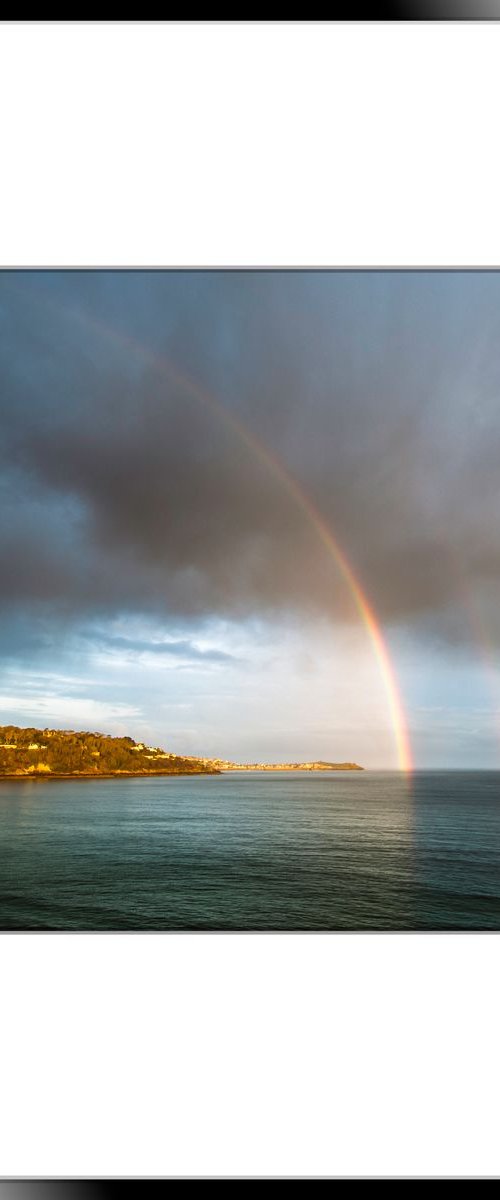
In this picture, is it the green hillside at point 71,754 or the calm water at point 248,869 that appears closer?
the calm water at point 248,869

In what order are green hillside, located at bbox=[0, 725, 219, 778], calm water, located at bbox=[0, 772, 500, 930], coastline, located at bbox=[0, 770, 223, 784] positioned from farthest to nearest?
coastline, located at bbox=[0, 770, 223, 784]
green hillside, located at bbox=[0, 725, 219, 778]
calm water, located at bbox=[0, 772, 500, 930]

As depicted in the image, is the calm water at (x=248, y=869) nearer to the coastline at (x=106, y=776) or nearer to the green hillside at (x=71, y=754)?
the green hillside at (x=71, y=754)

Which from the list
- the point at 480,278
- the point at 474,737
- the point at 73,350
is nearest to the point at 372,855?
the point at 73,350

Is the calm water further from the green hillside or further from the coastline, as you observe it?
the coastline

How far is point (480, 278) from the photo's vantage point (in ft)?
12.5

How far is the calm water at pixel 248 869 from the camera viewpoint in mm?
8000

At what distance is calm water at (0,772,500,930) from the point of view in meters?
8.00

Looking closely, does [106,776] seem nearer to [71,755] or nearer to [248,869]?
[71,755]

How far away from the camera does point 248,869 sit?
12.9m

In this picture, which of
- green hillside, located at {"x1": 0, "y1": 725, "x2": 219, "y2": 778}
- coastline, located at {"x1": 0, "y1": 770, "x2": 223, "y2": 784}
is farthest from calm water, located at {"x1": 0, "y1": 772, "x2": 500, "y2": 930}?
coastline, located at {"x1": 0, "y1": 770, "x2": 223, "y2": 784}

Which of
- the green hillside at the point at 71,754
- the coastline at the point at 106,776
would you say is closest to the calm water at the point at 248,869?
the green hillside at the point at 71,754

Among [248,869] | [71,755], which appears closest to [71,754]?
[71,755]

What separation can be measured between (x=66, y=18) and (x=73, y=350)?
7.51 metres

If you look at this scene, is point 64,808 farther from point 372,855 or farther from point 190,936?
point 190,936
